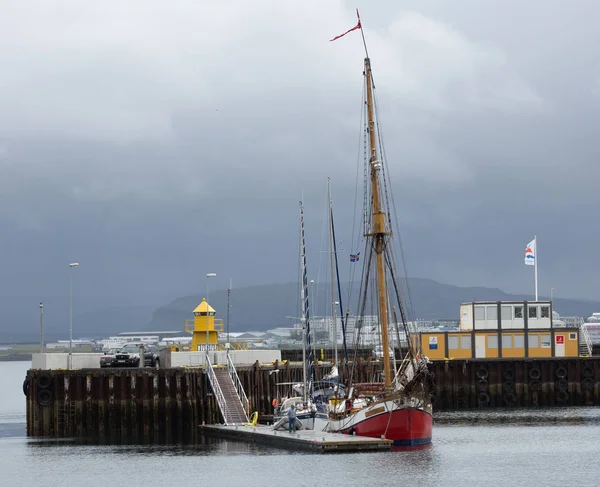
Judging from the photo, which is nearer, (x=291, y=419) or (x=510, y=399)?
(x=291, y=419)

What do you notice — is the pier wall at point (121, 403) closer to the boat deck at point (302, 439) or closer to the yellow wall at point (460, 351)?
the boat deck at point (302, 439)

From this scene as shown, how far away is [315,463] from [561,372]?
52.4 meters

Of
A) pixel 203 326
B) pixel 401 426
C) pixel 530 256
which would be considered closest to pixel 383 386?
pixel 401 426

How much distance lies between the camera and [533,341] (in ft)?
371

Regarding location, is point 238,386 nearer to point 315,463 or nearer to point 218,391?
point 218,391

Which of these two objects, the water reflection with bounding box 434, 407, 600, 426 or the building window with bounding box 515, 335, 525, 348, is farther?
the building window with bounding box 515, 335, 525, 348

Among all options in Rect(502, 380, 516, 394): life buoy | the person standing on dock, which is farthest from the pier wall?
Rect(502, 380, 516, 394): life buoy

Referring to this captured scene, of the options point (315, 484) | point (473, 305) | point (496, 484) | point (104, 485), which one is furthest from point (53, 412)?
point (473, 305)

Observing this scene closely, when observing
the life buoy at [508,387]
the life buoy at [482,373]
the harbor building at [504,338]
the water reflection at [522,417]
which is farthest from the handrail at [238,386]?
the life buoy at [508,387]

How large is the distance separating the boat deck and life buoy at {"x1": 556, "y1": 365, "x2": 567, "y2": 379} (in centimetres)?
4071

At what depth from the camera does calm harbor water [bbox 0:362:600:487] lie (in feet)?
192

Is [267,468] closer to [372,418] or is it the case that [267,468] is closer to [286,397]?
[372,418]

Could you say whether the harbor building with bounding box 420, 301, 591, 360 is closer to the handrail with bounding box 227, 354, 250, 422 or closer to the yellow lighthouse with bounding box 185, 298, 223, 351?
the yellow lighthouse with bounding box 185, 298, 223, 351

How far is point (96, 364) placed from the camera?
84.5 metres
